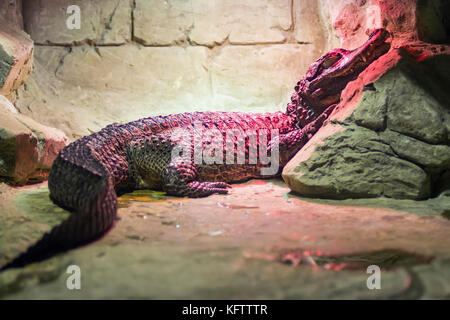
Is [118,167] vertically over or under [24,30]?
under

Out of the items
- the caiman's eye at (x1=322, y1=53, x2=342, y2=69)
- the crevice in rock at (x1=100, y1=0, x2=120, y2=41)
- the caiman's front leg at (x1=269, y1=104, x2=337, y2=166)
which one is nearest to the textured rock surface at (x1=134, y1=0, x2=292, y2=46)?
the crevice in rock at (x1=100, y1=0, x2=120, y2=41)

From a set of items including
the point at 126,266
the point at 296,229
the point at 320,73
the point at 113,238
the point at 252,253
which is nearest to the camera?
the point at 126,266

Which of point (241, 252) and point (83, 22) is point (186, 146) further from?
point (83, 22)

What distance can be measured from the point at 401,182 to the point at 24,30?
6.69 meters

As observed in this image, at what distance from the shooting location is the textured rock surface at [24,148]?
11.1 ft

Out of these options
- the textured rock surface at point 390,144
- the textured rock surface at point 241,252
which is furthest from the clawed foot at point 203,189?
the textured rock surface at point 390,144

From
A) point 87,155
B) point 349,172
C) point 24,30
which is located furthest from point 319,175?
point 24,30

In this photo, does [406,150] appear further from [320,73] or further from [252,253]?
[252,253]

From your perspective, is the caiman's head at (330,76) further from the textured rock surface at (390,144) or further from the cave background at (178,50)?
the cave background at (178,50)

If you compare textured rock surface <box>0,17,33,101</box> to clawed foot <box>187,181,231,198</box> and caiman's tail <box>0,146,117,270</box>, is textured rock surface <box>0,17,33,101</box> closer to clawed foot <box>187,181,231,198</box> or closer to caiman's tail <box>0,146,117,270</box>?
caiman's tail <box>0,146,117,270</box>

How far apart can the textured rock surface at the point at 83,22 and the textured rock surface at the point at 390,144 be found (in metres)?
4.80

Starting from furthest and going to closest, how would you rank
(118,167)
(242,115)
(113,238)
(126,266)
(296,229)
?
(242,115) → (118,167) → (296,229) → (113,238) → (126,266)

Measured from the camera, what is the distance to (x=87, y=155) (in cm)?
Result: 298
